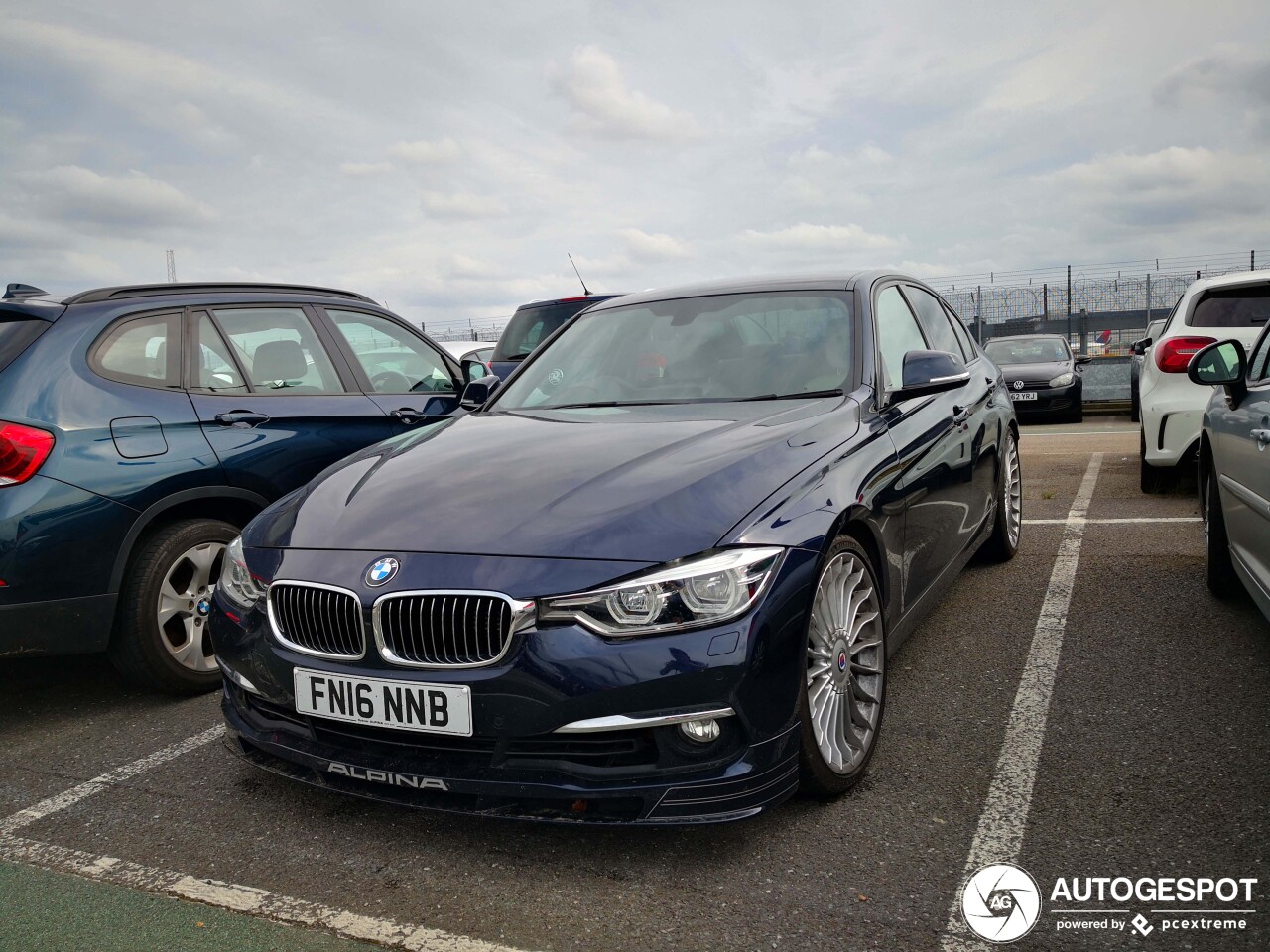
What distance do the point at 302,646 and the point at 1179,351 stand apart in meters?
6.04

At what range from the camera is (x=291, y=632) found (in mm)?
2754

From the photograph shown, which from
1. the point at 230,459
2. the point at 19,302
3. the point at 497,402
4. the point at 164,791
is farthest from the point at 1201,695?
the point at 19,302

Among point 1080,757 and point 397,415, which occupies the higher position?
point 397,415

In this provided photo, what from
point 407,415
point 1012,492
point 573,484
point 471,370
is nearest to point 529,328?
point 471,370

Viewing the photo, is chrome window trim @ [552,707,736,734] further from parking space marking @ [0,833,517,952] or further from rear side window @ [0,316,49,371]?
rear side window @ [0,316,49,371]

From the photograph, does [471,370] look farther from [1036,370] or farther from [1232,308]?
[1036,370]

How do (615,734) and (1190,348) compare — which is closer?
(615,734)

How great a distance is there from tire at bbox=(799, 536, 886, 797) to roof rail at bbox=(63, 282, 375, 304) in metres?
3.08

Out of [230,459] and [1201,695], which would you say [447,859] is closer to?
[230,459]

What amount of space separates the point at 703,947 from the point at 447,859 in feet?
2.53

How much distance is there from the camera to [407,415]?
5.13 m

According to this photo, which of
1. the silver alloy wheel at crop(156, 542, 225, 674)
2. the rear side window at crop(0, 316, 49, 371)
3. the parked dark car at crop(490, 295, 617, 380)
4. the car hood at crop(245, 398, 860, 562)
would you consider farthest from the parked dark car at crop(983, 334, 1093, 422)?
the rear side window at crop(0, 316, 49, 371)

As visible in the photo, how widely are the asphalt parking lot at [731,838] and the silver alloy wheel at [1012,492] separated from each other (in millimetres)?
1554

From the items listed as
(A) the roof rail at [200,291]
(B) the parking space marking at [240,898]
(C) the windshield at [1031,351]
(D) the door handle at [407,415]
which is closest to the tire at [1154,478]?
(D) the door handle at [407,415]
